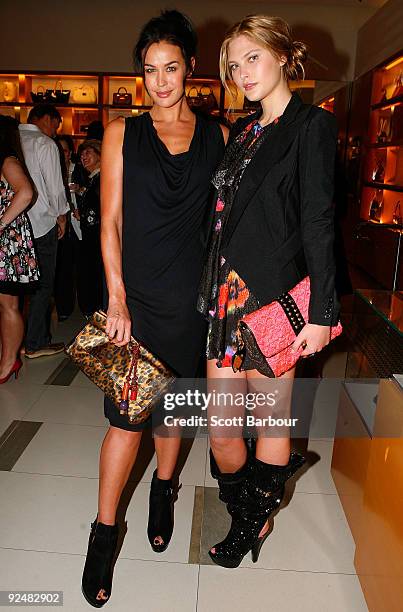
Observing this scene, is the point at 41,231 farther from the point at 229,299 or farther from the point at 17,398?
the point at 229,299

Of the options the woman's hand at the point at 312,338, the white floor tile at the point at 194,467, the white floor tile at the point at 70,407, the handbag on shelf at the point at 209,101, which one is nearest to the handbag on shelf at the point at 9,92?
the handbag on shelf at the point at 209,101

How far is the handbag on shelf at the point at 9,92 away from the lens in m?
6.98

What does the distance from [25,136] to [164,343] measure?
239 centimetres

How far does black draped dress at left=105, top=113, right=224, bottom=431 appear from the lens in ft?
4.70

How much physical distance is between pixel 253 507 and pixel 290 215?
33.3 inches

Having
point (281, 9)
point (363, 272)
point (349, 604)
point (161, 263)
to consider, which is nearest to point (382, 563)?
point (349, 604)

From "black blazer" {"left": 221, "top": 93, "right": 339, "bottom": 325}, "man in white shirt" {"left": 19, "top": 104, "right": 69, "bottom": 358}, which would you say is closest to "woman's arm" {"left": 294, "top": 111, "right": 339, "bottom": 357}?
"black blazer" {"left": 221, "top": 93, "right": 339, "bottom": 325}

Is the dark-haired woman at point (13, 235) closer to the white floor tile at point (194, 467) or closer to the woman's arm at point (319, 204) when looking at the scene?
the white floor tile at point (194, 467)

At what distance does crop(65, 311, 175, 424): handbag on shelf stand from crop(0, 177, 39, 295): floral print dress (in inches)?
57.4

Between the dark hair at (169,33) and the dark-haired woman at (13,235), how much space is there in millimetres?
1450

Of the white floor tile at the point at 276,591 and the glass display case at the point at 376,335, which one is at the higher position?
the glass display case at the point at 376,335

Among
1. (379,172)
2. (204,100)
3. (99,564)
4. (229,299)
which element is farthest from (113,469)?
(204,100)

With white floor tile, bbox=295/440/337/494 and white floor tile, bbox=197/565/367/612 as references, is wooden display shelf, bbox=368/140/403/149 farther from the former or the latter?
white floor tile, bbox=197/565/367/612

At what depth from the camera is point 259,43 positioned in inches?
50.7
